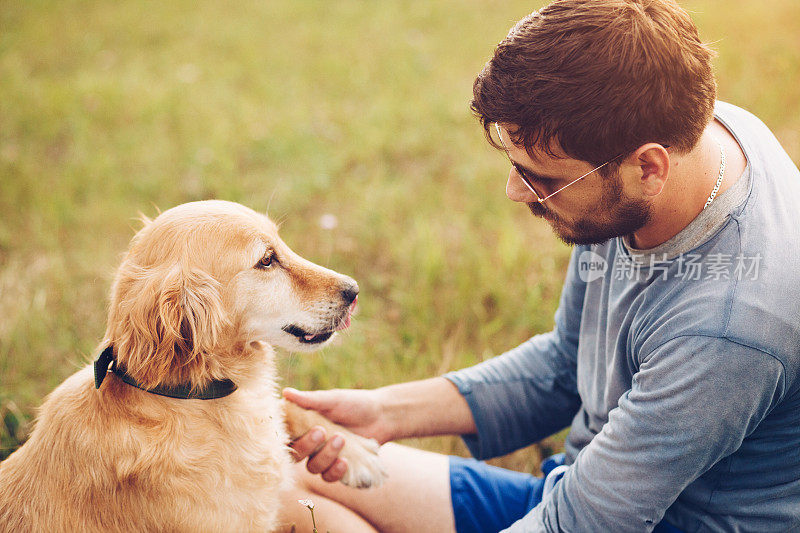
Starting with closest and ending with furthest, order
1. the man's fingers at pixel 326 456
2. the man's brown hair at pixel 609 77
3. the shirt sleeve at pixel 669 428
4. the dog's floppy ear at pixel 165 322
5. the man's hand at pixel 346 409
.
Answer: the shirt sleeve at pixel 669 428
the man's brown hair at pixel 609 77
the dog's floppy ear at pixel 165 322
the man's fingers at pixel 326 456
the man's hand at pixel 346 409

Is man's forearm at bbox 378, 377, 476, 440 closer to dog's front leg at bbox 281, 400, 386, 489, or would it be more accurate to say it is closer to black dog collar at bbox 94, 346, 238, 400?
dog's front leg at bbox 281, 400, 386, 489

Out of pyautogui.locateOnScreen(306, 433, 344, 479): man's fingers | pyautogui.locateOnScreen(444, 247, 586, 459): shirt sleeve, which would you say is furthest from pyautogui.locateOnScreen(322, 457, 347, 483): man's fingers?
pyautogui.locateOnScreen(444, 247, 586, 459): shirt sleeve

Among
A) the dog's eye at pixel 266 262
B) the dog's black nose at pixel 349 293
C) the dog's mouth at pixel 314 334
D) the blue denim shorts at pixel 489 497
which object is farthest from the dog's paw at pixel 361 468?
the dog's eye at pixel 266 262

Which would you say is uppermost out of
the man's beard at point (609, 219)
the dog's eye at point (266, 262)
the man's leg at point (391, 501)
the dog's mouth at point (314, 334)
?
the man's beard at point (609, 219)

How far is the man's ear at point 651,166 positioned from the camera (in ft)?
4.91

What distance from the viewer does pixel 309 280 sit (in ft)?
6.78

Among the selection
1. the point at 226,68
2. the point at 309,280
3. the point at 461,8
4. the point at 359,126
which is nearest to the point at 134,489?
the point at 309,280

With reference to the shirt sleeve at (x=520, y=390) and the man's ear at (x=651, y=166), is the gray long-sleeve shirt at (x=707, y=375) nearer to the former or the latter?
the man's ear at (x=651, y=166)

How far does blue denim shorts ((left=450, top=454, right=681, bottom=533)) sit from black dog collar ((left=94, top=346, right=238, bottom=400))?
32.1 inches

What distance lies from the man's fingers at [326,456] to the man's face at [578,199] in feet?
3.18

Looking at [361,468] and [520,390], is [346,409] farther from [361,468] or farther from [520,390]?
[520,390]

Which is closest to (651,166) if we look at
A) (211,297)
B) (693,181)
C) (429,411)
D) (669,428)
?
(693,181)

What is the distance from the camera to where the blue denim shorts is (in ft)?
6.65

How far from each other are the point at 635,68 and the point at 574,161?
0.27m
